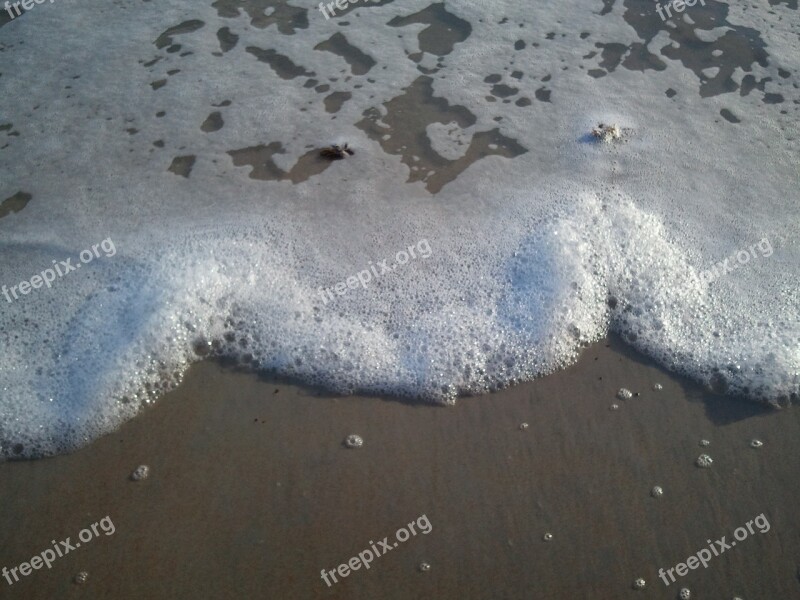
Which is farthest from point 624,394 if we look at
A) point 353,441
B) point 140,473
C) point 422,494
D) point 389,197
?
point 140,473

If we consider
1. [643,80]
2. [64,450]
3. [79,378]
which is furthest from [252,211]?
[643,80]

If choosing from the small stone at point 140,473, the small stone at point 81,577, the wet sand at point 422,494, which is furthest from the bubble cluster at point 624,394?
the small stone at point 81,577

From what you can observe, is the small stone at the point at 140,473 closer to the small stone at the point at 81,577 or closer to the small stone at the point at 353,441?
the small stone at the point at 81,577

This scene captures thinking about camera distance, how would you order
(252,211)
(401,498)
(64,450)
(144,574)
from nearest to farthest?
(144,574)
(401,498)
(64,450)
(252,211)

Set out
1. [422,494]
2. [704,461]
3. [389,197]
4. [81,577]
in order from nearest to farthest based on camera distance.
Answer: [81,577] < [422,494] < [704,461] < [389,197]

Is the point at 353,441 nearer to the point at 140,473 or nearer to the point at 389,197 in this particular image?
the point at 140,473

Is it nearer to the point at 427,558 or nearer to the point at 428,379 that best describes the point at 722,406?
the point at 428,379

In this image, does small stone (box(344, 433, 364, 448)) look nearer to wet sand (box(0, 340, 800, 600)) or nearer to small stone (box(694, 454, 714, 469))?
wet sand (box(0, 340, 800, 600))
